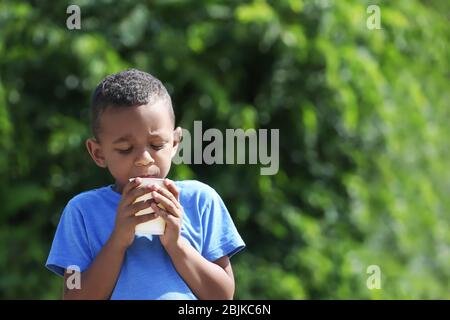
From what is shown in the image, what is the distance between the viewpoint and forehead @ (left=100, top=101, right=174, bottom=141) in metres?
1.74

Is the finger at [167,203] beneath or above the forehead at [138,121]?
beneath

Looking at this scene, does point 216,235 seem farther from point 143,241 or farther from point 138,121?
point 138,121

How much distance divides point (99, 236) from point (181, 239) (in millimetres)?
183

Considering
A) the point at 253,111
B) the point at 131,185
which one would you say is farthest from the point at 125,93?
the point at 253,111

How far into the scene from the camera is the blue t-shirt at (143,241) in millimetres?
1720

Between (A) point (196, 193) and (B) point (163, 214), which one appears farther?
(A) point (196, 193)

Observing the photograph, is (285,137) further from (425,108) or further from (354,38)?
(425,108)

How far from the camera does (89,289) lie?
170 centimetres

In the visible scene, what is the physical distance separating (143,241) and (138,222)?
0.09m

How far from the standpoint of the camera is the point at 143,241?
1.75m

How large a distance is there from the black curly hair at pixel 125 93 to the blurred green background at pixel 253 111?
2.35m

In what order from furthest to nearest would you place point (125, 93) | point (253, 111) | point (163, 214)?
point (253, 111) < point (125, 93) < point (163, 214)

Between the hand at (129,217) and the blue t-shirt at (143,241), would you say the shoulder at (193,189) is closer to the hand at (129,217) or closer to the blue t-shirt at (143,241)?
the blue t-shirt at (143,241)

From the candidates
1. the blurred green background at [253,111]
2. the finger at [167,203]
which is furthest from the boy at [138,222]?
the blurred green background at [253,111]
